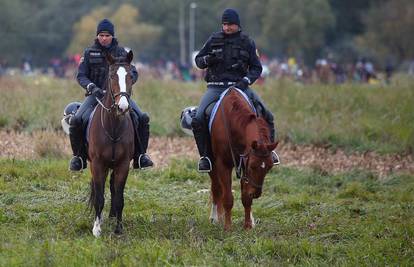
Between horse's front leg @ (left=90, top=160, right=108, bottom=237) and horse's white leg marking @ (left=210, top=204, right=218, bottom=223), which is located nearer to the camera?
horse's front leg @ (left=90, top=160, right=108, bottom=237)

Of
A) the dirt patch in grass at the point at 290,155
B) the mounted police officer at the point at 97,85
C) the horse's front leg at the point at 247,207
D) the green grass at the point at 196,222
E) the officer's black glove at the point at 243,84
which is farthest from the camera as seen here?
the dirt patch in grass at the point at 290,155

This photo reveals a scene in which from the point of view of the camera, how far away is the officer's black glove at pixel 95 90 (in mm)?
11133

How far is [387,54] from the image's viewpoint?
74.4 m

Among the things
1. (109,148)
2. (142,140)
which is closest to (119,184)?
(109,148)

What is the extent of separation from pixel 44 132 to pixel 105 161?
24.1ft

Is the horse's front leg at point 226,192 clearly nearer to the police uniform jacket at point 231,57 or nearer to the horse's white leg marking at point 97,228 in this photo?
the police uniform jacket at point 231,57

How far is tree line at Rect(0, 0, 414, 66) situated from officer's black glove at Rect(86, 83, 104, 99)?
61.3 m

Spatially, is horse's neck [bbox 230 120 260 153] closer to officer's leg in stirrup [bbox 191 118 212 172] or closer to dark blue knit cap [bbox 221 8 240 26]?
officer's leg in stirrup [bbox 191 118 212 172]

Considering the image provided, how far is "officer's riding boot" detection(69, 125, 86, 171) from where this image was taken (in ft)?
38.2

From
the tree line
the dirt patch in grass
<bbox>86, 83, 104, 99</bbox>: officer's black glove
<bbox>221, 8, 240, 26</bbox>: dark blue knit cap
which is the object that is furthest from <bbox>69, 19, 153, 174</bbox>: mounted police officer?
the tree line

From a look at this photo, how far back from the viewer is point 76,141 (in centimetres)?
1173

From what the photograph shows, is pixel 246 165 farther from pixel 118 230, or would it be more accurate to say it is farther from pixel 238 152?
pixel 118 230

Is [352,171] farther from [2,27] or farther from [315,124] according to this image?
[2,27]

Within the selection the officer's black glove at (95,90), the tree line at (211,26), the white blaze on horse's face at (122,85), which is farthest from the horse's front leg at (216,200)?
the tree line at (211,26)
